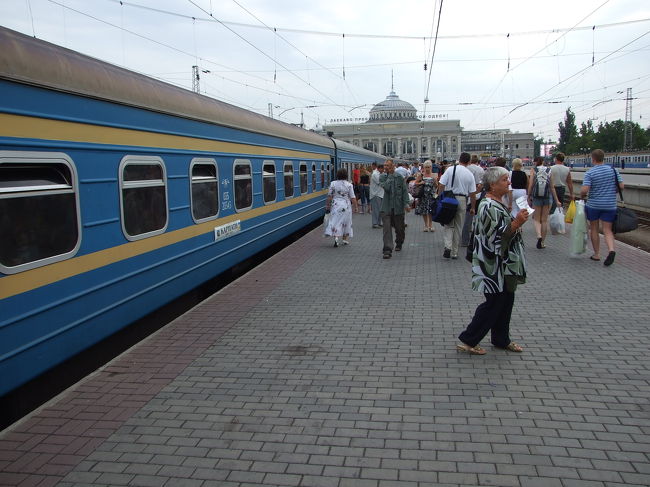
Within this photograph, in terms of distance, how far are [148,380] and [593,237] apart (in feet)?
25.1

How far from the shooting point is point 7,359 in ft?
12.7

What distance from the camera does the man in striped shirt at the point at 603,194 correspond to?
893 centimetres

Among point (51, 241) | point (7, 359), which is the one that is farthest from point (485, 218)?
point (7, 359)

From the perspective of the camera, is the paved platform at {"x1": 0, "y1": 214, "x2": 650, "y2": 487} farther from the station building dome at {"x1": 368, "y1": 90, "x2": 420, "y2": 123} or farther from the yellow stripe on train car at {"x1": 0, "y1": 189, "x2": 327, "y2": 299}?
the station building dome at {"x1": 368, "y1": 90, "x2": 420, "y2": 123}

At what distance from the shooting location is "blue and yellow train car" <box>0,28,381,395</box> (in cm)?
399

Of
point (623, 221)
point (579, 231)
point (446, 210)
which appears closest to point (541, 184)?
point (579, 231)

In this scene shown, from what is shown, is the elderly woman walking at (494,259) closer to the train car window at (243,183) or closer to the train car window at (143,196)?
the train car window at (143,196)

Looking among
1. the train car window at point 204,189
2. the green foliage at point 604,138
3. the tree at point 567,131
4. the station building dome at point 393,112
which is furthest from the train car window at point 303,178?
the station building dome at point 393,112

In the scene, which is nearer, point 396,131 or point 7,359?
point 7,359

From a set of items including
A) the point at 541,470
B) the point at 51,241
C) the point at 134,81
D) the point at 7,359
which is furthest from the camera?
the point at 134,81

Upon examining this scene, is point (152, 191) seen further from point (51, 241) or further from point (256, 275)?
point (256, 275)

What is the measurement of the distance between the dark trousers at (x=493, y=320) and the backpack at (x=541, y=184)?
6.56 meters

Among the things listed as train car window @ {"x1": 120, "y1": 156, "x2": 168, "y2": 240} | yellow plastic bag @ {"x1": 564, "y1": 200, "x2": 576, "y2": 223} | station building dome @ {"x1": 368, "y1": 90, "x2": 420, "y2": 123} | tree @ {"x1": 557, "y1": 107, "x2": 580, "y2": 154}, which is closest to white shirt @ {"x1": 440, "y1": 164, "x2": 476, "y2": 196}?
yellow plastic bag @ {"x1": 564, "y1": 200, "x2": 576, "y2": 223}

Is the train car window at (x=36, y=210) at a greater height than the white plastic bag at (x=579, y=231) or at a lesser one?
greater
